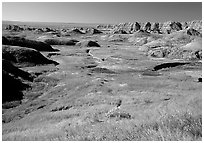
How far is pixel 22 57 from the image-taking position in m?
68.8

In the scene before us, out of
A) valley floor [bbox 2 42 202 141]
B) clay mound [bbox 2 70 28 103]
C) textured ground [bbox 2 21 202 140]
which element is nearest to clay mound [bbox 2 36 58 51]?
textured ground [bbox 2 21 202 140]

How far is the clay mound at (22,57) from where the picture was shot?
66825 mm

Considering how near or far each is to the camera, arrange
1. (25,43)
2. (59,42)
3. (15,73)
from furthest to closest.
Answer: (59,42)
(25,43)
(15,73)

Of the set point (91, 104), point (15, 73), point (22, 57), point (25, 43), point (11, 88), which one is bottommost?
point (91, 104)

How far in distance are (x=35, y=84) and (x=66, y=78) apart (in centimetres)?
633

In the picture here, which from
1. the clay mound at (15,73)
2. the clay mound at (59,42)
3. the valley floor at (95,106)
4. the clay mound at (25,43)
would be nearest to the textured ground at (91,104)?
the valley floor at (95,106)

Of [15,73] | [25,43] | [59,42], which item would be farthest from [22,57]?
[59,42]

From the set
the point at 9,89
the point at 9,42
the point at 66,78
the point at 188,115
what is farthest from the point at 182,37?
the point at 188,115

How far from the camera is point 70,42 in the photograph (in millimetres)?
131625

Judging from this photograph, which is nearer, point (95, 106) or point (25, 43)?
point (95, 106)

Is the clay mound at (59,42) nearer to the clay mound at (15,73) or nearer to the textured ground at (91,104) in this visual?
the textured ground at (91,104)

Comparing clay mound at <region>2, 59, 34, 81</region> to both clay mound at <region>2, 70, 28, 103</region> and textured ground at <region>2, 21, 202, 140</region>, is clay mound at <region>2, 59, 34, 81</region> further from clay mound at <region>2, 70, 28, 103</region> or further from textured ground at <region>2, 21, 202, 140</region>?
clay mound at <region>2, 70, 28, 103</region>

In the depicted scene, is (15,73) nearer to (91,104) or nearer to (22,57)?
(22,57)

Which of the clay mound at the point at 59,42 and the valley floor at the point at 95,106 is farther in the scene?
the clay mound at the point at 59,42
